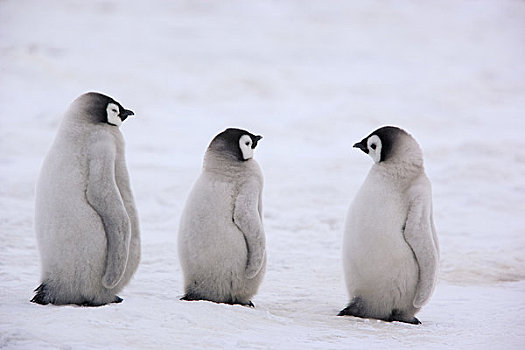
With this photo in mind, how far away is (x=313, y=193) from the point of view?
8812 mm

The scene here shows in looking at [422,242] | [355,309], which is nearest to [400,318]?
[355,309]

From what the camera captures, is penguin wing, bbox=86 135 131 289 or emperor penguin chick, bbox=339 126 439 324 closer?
penguin wing, bbox=86 135 131 289

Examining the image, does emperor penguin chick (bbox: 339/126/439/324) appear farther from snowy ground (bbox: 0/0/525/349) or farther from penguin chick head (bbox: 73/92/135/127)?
penguin chick head (bbox: 73/92/135/127)

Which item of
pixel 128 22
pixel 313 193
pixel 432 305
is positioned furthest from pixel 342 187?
pixel 128 22

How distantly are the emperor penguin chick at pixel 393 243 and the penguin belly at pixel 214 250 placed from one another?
677 millimetres

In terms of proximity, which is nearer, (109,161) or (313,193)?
(109,161)

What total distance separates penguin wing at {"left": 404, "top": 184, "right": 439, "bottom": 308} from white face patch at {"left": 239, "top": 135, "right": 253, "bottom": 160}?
105 centimetres

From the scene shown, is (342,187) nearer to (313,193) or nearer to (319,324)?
(313,193)

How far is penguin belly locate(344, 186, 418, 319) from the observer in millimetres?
4367

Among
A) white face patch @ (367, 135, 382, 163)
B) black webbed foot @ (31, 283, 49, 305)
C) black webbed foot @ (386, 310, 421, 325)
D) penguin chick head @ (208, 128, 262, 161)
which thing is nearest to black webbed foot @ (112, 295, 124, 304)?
black webbed foot @ (31, 283, 49, 305)

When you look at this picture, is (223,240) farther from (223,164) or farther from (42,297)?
(42,297)

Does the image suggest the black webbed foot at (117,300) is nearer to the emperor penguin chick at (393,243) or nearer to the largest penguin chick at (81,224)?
the largest penguin chick at (81,224)

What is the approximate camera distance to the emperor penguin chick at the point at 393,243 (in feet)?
14.3

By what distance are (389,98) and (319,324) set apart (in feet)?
38.6
